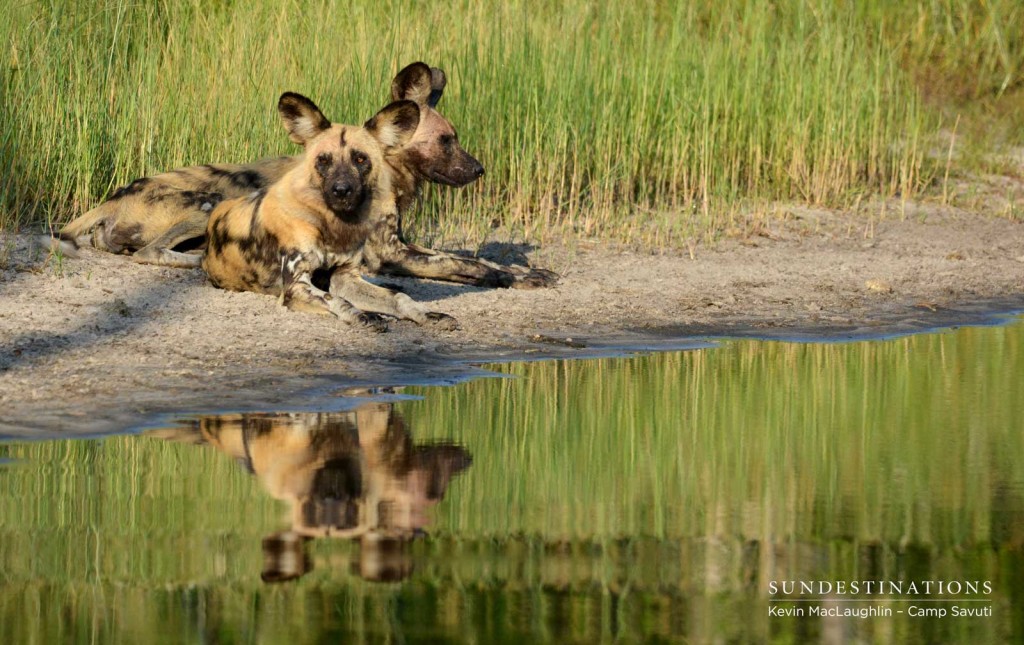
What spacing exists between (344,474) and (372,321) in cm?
230

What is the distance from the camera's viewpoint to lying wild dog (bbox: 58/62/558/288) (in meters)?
7.47

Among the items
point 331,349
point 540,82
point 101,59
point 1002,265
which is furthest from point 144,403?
point 1002,265

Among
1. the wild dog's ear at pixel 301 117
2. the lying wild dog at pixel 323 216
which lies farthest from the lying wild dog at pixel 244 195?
the wild dog's ear at pixel 301 117

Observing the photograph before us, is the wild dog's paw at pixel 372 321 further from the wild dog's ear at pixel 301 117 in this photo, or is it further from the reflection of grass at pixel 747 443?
the wild dog's ear at pixel 301 117

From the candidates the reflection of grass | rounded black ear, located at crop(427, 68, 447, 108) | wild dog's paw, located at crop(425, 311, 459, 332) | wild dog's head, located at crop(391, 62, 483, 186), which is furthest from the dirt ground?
rounded black ear, located at crop(427, 68, 447, 108)

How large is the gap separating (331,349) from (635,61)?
4.49 meters

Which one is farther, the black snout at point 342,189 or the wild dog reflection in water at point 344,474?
the black snout at point 342,189

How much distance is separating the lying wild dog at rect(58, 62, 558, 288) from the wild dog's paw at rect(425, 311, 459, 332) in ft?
2.70

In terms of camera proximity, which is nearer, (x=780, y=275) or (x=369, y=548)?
(x=369, y=548)

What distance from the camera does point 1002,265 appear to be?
8.84 m

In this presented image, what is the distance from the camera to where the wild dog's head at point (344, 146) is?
21.8ft

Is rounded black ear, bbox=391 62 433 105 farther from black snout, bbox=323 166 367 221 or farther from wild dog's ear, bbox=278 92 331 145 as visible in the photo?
black snout, bbox=323 166 367 221

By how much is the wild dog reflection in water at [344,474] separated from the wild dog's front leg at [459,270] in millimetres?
2333

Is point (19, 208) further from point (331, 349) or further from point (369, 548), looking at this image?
point (369, 548)
